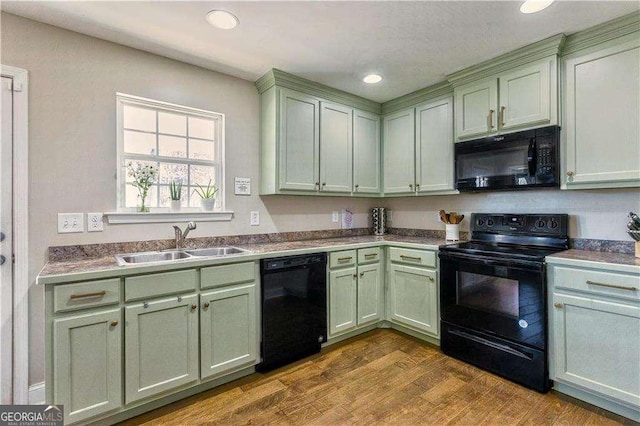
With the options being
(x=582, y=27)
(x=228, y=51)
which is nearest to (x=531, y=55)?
(x=582, y=27)

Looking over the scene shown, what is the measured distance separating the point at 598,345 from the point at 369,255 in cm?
168

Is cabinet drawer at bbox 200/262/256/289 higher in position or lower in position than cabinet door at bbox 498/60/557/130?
lower

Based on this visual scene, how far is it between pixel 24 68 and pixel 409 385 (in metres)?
3.24

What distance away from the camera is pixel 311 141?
3.00 meters

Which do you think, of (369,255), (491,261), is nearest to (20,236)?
(369,255)

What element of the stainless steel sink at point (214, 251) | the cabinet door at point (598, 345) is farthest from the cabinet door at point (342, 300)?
the cabinet door at point (598, 345)

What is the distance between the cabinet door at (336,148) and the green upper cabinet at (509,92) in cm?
103

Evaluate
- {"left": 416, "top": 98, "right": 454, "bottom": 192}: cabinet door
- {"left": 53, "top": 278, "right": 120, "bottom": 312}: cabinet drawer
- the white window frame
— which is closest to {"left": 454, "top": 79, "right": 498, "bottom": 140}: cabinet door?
{"left": 416, "top": 98, "right": 454, "bottom": 192}: cabinet door

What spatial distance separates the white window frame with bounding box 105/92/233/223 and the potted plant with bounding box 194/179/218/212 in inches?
1.6

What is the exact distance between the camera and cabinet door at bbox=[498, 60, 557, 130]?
7.54ft

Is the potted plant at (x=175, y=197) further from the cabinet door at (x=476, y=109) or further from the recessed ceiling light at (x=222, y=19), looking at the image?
the cabinet door at (x=476, y=109)

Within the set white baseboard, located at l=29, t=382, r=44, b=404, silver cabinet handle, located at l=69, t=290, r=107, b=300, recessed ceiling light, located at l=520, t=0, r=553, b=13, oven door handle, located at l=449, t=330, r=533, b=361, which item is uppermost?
recessed ceiling light, located at l=520, t=0, r=553, b=13

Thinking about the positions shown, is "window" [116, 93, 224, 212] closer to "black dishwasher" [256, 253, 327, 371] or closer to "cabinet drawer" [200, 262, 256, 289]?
"cabinet drawer" [200, 262, 256, 289]

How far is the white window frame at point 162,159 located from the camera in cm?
230
